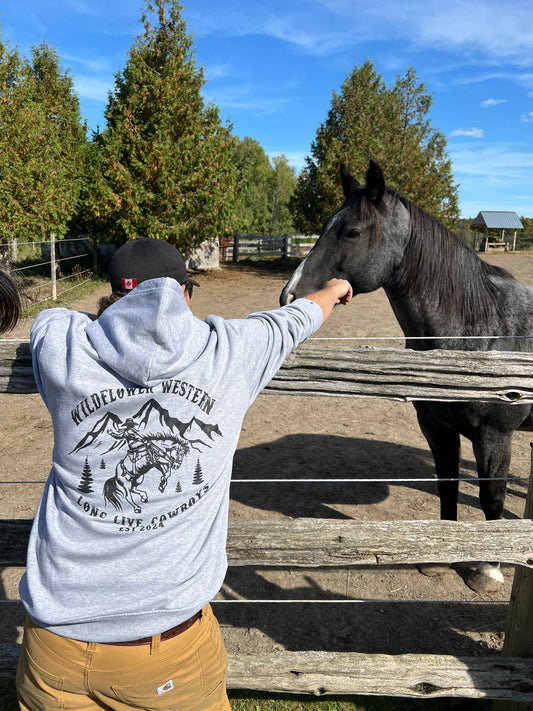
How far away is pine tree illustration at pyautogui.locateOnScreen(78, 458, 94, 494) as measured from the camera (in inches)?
50.9

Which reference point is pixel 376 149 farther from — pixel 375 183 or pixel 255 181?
pixel 255 181

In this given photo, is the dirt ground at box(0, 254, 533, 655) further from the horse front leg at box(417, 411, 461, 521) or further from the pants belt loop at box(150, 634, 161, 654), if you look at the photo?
the pants belt loop at box(150, 634, 161, 654)

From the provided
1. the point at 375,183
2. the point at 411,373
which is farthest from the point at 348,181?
the point at 411,373

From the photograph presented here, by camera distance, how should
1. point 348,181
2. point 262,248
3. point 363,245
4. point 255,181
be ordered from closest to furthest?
1. point 363,245
2. point 348,181
3. point 262,248
4. point 255,181

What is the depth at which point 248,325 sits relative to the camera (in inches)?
56.3

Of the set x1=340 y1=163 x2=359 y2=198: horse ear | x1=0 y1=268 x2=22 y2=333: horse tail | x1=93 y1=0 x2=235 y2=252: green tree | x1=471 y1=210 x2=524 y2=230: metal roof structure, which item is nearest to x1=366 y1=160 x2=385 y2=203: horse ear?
x1=340 y1=163 x2=359 y2=198: horse ear

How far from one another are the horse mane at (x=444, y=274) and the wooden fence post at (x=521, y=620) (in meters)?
1.17

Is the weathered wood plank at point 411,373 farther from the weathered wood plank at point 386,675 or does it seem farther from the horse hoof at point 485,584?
the horse hoof at point 485,584

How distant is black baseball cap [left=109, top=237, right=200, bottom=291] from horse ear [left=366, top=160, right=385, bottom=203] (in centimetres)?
188

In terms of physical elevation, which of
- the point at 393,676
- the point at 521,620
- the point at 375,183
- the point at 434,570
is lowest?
the point at 434,570

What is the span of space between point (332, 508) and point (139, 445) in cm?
356

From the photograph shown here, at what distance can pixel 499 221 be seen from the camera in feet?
141

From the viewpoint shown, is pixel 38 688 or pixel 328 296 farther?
pixel 328 296

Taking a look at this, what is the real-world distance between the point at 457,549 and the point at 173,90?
60.6 feet
